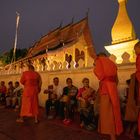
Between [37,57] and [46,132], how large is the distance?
11671 mm

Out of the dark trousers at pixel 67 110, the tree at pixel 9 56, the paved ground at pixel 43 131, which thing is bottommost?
the paved ground at pixel 43 131

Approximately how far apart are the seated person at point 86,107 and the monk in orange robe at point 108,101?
98cm

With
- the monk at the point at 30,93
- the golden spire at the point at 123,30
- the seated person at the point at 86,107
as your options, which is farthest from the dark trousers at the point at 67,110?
the golden spire at the point at 123,30

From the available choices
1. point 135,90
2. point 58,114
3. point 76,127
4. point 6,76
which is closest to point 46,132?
point 76,127

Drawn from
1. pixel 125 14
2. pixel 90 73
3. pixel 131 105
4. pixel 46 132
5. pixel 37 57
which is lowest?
pixel 46 132

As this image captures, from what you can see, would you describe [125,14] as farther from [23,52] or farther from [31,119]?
[23,52]

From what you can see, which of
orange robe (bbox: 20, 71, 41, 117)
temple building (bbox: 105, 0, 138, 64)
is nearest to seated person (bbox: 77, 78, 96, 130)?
orange robe (bbox: 20, 71, 41, 117)

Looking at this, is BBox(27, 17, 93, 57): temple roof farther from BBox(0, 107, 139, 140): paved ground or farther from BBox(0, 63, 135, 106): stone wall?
BBox(0, 107, 139, 140): paved ground

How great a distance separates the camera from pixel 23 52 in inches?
1127

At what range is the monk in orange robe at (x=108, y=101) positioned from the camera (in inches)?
172

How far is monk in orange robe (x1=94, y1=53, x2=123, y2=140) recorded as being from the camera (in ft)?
14.3

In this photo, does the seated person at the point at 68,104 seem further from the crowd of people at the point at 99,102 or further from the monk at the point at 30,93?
the monk at the point at 30,93

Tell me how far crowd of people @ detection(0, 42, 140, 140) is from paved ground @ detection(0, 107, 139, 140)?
9.1 inches

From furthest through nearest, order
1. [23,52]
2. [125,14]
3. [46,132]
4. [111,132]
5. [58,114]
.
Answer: [23,52] < [125,14] < [58,114] < [46,132] < [111,132]
